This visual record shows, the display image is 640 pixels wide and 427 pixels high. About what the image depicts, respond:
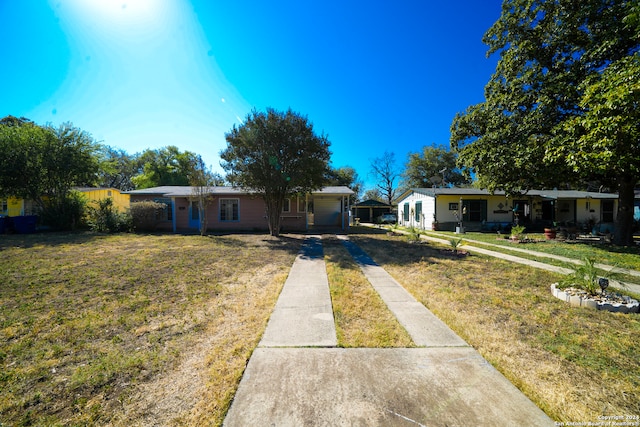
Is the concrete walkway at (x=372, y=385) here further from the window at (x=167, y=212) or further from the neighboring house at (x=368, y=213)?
the neighboring house at (x=368, y=213)

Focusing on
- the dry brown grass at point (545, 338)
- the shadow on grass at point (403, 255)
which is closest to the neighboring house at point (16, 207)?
the shadow on grass at point (403, 255)

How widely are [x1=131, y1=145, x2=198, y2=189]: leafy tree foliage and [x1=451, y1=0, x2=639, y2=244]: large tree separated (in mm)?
32592

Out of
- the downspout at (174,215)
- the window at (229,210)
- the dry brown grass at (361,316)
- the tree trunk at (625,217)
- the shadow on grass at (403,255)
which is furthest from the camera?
the window at (229,210)

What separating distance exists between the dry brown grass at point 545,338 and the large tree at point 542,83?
6044 mm

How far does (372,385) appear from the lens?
2.11m

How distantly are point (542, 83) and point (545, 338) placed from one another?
1120cm

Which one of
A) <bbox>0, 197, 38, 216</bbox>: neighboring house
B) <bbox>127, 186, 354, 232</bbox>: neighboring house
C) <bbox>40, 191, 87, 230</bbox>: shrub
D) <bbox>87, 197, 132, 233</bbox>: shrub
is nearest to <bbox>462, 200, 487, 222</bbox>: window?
<bbox>127, 186, 354, 232</bbox>: neighboring house

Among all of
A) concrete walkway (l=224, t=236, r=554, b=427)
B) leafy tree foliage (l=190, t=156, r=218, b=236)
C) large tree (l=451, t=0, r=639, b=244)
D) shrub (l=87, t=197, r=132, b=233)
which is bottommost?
concrete walkway (l=224, t=236, r=554, b=427)

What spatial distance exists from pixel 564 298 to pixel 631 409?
9.97 feet

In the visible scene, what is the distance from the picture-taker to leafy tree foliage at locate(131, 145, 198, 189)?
107 feet

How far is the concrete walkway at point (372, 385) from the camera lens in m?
1.76

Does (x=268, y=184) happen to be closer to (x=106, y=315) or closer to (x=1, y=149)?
(x=106, y=315)

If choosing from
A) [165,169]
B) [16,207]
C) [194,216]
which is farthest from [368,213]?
[16,207]

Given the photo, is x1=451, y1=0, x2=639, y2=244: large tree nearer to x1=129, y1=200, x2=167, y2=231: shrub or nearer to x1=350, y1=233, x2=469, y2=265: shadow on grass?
x1=350, y1=233, x2=469, y2=265: shadow on grass
